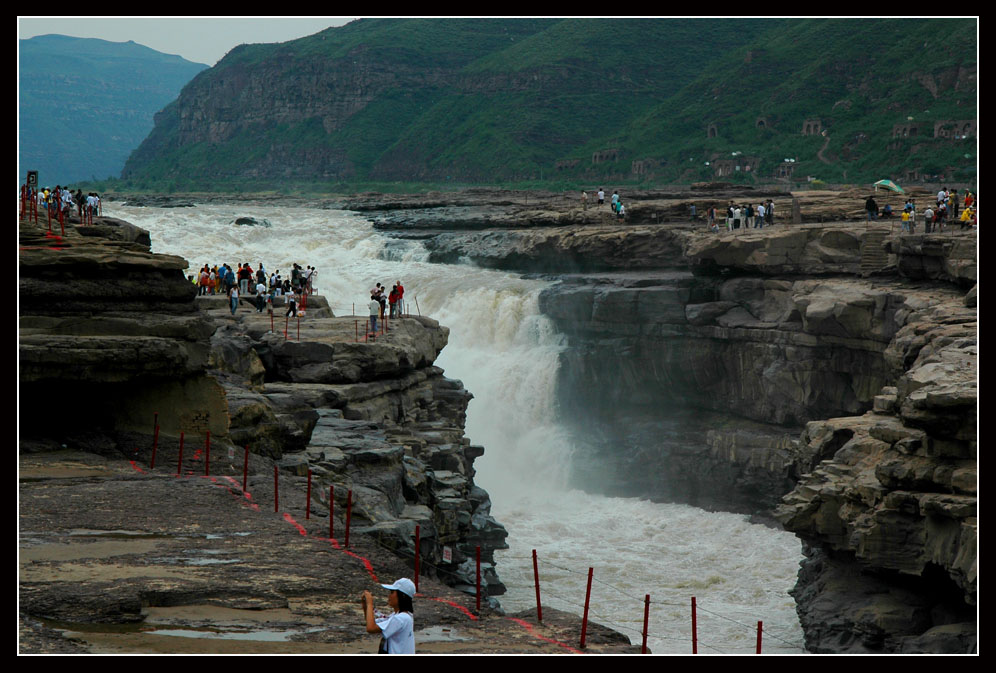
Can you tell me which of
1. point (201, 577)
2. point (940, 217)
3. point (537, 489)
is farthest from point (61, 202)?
point (940, 217)

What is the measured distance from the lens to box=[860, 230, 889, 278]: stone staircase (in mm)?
40759

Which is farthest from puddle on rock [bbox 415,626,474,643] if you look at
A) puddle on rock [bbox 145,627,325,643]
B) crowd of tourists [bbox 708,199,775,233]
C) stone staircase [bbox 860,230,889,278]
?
crowd of tourists [bbox 708,199,775,233]

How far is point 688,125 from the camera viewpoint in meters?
130

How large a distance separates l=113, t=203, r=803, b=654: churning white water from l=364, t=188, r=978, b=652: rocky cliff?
1.28m

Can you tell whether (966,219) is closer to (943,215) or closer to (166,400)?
(943,215)

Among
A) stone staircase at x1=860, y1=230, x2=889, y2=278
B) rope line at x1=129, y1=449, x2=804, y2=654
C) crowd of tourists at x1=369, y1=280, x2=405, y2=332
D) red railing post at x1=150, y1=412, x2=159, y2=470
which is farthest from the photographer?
stone staircase at x1=860, y1=230, x2=889, y2=278

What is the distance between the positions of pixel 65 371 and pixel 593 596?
13.6 metres

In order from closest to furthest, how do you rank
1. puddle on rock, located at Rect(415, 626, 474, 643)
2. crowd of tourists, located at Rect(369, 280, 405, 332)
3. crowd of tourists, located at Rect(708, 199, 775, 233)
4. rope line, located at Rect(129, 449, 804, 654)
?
puddle on rock, located at Rect(415, 626, 474, 643) < rope line, located at Rect(129, 449, 804, 654) < crowd of tourists, located at Rect(369, 280, 405, 332) < crowd of tourists, located at Rect(708, 199, 775, 233)

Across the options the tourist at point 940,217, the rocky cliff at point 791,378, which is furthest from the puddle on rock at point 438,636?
the tourist at point 940,217

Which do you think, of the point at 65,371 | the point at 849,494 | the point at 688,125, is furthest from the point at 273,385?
the point at 688,125

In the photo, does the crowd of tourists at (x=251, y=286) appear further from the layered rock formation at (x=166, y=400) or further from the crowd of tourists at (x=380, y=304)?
the layered rock formation at (x=166, y=400)

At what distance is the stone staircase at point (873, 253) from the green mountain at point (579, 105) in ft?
164

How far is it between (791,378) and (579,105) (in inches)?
4499

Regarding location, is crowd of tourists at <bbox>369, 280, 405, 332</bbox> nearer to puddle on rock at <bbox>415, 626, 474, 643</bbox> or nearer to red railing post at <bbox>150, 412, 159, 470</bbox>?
red railing post at <bbox>150, 412, 159, 470</bbox>
